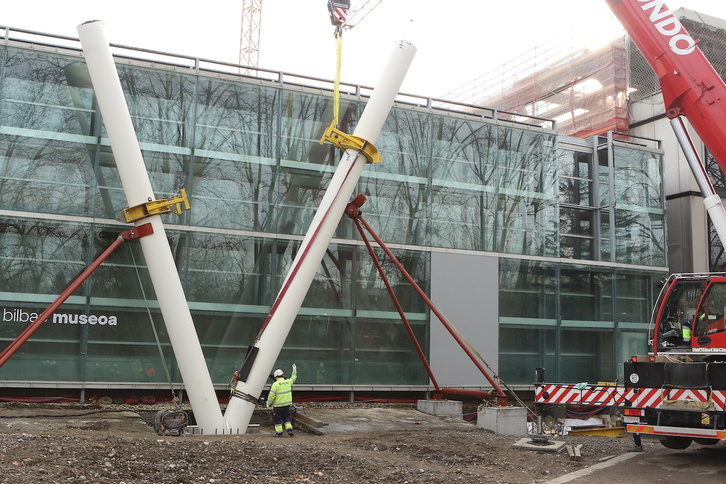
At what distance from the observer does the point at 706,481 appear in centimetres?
1020

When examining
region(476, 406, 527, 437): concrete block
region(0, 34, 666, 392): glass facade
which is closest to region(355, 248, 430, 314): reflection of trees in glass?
region(0, 34, 666, 392): glass facade

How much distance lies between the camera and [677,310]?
13227 mm

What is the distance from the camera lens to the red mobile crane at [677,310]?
1170 centimetres

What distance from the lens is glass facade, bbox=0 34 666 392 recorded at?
1644 centimetres

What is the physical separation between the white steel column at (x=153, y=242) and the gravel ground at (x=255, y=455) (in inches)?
46.7

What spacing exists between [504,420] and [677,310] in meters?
4.46

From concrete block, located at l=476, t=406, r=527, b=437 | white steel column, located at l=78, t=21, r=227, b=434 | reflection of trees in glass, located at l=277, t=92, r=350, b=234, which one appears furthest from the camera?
Result: reflection of trees in glass, located at l=277, t=92, r=350, b=234

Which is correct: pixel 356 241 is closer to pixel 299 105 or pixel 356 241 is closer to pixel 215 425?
pixel 299 105

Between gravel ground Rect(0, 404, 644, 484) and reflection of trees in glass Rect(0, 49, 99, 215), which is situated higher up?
reflection of trees in glass Rect(0, 49, 99, 215)

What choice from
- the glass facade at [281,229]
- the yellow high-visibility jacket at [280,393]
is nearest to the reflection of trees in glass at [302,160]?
the glass facade at [281,229]

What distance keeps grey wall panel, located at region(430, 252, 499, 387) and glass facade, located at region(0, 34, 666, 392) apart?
13.1 inches

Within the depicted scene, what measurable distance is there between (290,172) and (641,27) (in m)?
8.92

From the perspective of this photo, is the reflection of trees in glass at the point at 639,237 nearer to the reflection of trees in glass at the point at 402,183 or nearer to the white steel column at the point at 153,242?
the reflection of trees in glass at the point at 402,183

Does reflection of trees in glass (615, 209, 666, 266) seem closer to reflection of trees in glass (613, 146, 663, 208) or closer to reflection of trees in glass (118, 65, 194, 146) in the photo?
reflection of trees in glass (613, 146, 663, 208)
